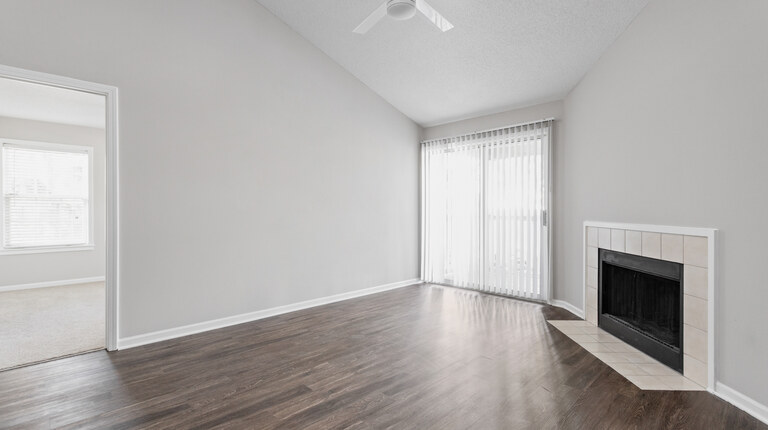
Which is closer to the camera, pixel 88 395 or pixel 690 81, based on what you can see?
pixel 88 395

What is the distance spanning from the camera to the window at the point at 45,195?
5.34 meters

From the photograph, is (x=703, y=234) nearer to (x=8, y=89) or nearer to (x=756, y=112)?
(x=756, y=112)

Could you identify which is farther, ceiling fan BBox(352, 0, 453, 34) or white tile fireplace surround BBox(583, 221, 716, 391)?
ceiling fan BBox(352, 0, 453, 34)

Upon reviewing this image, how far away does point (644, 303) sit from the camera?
10.3ft

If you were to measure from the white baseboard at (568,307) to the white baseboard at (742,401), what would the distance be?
1.63 meters

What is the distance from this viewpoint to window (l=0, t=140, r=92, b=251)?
5.34 m

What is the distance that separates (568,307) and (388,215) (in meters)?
2.60

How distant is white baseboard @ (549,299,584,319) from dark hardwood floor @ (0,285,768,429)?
2.26 ft

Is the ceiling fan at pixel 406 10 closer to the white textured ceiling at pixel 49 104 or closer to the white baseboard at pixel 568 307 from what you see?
the white baseboard at pixel 568 307

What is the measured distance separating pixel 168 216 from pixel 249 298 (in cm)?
114

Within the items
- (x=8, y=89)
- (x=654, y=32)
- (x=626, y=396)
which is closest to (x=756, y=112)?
(x=654, y=32)

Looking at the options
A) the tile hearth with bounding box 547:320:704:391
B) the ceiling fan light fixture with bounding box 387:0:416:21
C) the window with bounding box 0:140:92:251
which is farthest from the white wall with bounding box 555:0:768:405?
the window with bounding box 0:140:92:251

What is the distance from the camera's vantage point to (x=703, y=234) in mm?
2398

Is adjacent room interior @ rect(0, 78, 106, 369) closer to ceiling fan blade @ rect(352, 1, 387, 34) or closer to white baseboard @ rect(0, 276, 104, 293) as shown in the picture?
white baseboard @ rect(0, 276, 104, 293)
